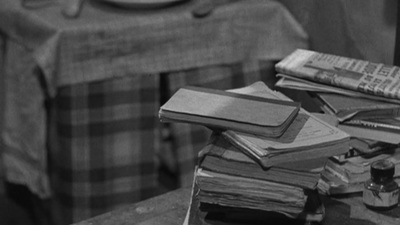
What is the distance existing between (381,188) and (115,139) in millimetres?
901

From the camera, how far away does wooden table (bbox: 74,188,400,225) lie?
46.4 inches

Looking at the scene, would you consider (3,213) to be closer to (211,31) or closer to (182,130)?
(182,130)

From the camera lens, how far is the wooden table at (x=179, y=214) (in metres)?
1.18

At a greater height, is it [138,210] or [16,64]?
[138,210]

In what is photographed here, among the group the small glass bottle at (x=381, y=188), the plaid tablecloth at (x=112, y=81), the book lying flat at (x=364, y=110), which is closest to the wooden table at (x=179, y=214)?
the small glass bottle at (x=381, y=188)

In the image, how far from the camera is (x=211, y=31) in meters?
1.98

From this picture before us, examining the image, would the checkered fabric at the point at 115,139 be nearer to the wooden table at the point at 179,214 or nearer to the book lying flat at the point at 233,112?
the wooden table at the point at 179,214

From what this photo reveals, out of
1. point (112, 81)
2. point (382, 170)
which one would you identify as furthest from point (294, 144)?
point (112, 81)

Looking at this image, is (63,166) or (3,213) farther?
(3,213)

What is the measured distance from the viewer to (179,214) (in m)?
1.21

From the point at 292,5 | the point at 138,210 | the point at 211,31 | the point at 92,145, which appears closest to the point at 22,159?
the point at 92,145

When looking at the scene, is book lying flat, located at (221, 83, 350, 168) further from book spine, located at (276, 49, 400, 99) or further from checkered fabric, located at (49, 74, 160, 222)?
checkered fabric, located at (49, 74, 160, 222)

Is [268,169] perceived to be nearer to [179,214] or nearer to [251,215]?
[251,215]

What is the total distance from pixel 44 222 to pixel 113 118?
469 mm
